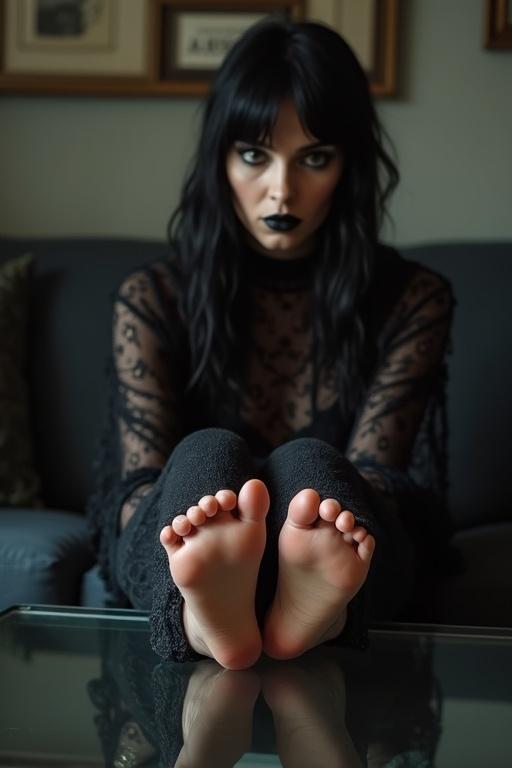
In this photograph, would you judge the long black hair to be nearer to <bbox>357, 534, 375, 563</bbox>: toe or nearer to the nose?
the nose

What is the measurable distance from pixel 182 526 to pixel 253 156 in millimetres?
658

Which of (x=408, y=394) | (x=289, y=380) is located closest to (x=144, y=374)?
(x=289, y=380)

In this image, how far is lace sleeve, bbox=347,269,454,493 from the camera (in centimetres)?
131

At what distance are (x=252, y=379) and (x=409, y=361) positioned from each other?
0.70 feet

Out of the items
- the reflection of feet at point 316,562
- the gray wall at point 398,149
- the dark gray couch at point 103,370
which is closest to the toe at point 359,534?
the reflection of feet at point 316,562

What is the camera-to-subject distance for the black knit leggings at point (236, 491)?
84 cm

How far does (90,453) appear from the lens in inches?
67.6

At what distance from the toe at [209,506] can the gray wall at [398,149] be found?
4.26 feet

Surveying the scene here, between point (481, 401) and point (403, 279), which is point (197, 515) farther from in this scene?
point (481, 401)

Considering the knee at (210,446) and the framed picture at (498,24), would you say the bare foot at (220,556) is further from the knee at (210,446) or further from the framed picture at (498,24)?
the framed picture at (498,24)

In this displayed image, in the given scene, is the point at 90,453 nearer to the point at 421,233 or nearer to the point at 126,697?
the point at 421,233

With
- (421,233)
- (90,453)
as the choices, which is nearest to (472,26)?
(421,233)

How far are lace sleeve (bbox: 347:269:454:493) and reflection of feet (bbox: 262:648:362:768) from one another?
16.2 inches

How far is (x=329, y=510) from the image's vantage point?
→ 2.59ft
